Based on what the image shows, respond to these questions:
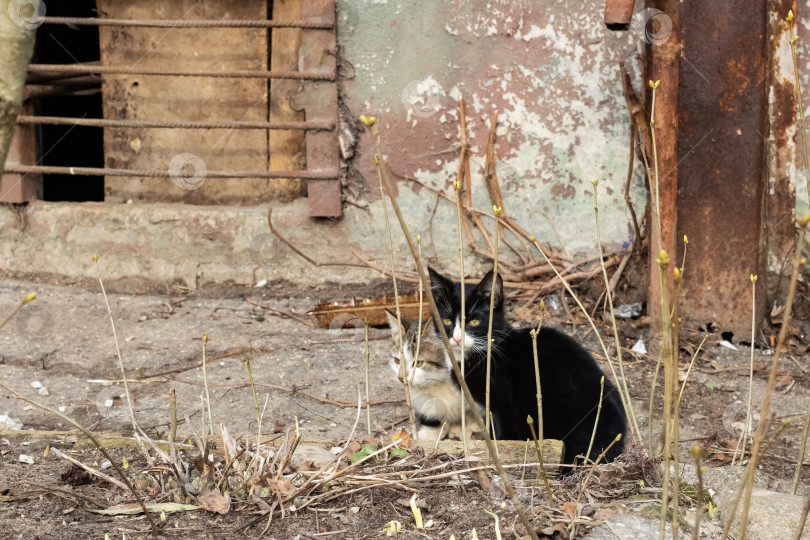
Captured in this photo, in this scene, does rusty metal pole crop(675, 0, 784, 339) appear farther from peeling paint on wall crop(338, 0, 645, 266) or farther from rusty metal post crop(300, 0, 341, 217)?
rusty metal post crop(300, 0, 341, 217)

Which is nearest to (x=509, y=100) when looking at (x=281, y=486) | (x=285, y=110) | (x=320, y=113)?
(x=320, y=113)

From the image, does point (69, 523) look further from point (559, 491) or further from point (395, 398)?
point (395, 398)

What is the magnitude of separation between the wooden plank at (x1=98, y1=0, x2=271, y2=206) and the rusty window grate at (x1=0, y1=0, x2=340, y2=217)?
0.28 meters

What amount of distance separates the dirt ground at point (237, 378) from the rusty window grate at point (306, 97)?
60cm

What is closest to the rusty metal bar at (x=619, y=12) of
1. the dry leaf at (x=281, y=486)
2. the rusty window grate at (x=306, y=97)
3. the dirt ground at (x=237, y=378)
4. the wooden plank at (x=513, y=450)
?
the dirt ground at (x=237, y=378)

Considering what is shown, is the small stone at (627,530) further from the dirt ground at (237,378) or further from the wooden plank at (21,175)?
the wooden plank at (21,175)

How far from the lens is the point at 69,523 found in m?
2.02

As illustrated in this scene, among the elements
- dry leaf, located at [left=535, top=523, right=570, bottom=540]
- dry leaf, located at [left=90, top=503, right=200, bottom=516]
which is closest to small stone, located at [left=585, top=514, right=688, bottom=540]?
dry leaf, located at [left=535, top=523, right=570, bottom=540]

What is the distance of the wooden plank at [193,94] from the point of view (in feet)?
15.7

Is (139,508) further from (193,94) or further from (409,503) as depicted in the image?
(193,94)

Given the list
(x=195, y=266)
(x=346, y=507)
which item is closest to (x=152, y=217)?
(x=195, y=266)

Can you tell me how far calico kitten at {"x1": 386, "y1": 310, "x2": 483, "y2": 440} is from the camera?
9.87 feet

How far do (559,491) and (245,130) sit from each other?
3.27m

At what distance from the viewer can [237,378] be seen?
362 cm
